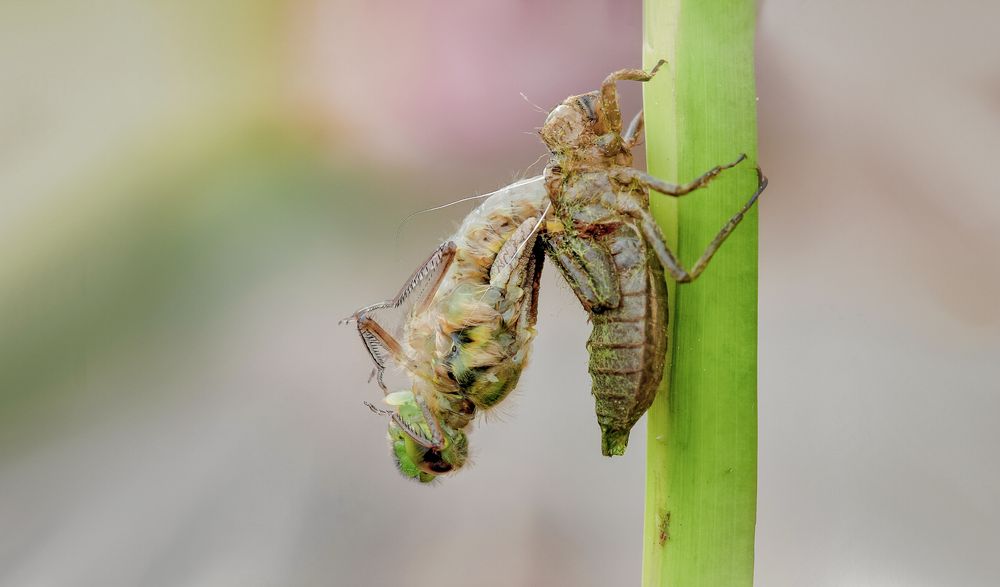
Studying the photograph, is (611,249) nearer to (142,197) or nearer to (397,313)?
(397,313)

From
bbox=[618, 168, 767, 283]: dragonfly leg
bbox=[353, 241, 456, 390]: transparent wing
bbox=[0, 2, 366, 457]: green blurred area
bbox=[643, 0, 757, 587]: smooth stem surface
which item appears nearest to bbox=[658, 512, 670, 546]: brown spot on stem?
bbox=[643, 0, 757, 587]: smooth stem surface

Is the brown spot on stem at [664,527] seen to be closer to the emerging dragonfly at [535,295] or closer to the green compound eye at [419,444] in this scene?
the emerging dragonfly at [535,295]

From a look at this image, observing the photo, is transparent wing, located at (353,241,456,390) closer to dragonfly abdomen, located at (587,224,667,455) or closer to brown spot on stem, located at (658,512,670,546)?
dragonfly abdomen, located at (587,224,667,455)

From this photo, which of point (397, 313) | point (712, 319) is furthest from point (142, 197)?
point (712, 319)

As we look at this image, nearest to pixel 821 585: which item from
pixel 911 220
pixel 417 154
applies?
pixel 911 220

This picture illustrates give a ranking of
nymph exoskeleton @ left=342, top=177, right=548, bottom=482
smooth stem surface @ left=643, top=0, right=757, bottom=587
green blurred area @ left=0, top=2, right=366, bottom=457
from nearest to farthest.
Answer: smooth stem surface @ left=643, top=0, right=757, bottom=587 < nymph exoskeleton @ left=342, top=177, right=548, bottom=482 < green blurred area @ left=0, top=2, right=366, bottom=457

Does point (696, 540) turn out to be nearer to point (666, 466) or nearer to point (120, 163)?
point (666, 466)
